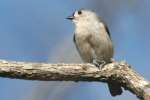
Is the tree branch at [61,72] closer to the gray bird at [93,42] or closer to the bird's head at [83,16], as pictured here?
the gray bird at [93,42]

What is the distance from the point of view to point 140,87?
455 centimetres

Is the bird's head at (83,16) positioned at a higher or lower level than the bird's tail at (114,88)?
higher

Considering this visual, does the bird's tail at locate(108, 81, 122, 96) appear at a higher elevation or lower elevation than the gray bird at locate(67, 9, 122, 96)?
lower

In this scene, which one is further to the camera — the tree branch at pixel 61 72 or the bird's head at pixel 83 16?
the bird's head at pixel 83 16

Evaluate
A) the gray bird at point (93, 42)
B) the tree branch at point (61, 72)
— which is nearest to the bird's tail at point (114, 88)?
the tree branch at point (61, 72)

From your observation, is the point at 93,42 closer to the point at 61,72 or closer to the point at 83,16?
the point at 83,16

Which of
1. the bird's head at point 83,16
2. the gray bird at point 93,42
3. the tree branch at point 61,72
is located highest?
the bird's head at point 83,16

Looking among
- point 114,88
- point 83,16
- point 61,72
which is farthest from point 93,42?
point 61,72

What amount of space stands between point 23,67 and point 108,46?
1770 mm

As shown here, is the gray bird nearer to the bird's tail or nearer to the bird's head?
the bird's head

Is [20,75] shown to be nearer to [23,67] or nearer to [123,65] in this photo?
[23,67]

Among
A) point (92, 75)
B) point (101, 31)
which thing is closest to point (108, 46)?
point (101, 31)

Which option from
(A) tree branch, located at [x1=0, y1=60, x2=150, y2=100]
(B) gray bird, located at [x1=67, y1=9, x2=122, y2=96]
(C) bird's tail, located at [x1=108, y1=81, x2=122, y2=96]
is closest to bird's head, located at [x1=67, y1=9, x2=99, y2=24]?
(B) gray bird, located at [x1=67, y1=9, x2=122, y2=96]

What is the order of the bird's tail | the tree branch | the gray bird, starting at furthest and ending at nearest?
the gray bird < the bird's tail < the tree branch
